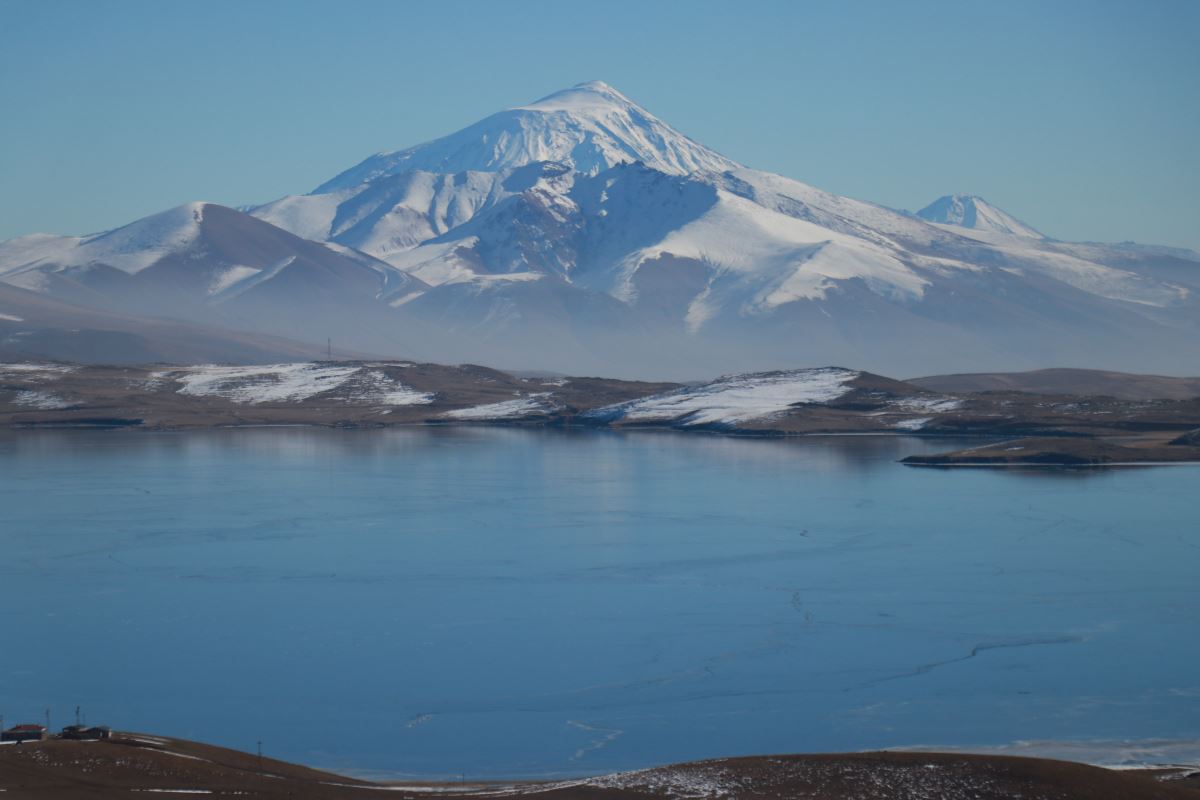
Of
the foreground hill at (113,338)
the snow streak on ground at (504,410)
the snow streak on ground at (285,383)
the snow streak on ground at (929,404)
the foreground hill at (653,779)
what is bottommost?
the foreground hill at (653,779)

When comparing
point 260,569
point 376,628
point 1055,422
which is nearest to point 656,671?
point 376,628

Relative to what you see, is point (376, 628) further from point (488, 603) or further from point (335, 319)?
point (335, 319)

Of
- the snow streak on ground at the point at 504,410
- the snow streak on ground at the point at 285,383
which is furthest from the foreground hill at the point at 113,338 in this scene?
the snow streak on ground at the point at 504,410

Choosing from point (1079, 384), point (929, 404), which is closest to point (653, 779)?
point (929, 404)

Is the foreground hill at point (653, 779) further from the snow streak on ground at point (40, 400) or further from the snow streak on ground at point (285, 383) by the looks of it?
the snow streak on ground at point (285, 383)

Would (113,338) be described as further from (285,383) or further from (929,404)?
(929,404)
